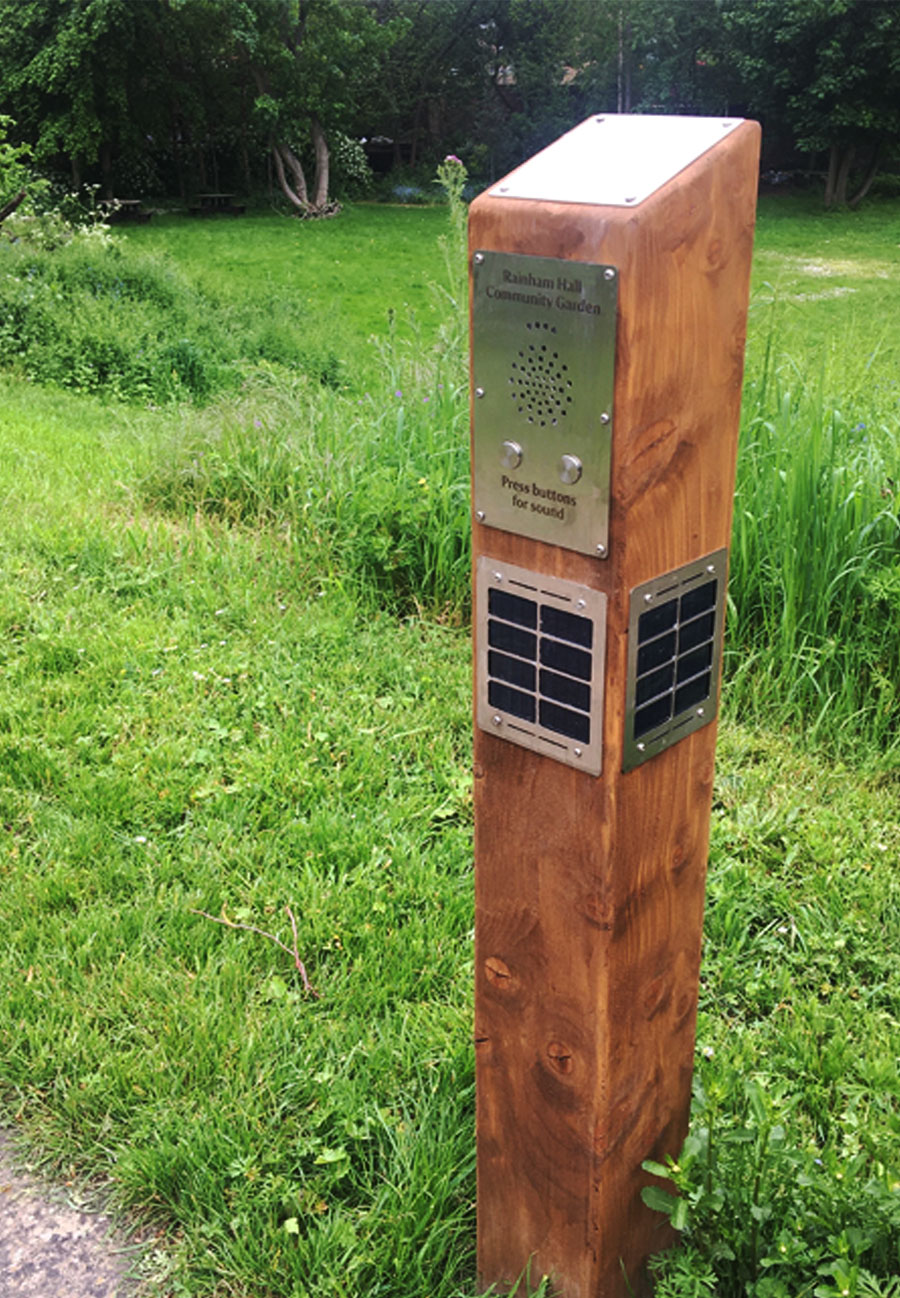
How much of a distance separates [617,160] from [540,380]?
10.3 inches

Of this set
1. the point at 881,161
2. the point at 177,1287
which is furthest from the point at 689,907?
the point at 881,161

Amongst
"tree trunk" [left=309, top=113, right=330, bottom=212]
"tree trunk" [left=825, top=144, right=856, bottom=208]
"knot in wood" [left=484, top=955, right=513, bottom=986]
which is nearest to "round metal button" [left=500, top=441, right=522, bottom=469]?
"knot in wood" [left=484, top=955, right=513, bottom=986]

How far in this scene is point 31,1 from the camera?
2606cm

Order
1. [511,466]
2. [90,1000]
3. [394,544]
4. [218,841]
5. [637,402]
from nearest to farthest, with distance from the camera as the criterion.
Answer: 1. [637,402]
2. [511,466]
3. [90,1000]
4. [218,841]
5. [394,544]

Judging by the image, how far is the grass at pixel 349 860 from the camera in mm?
1998

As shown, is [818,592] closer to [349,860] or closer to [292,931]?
[349,860]

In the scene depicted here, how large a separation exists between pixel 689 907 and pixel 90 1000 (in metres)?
1.46

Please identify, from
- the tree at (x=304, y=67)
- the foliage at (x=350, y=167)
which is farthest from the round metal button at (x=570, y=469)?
the foliage at (x=350, y=167)

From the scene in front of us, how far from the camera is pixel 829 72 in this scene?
28.5m

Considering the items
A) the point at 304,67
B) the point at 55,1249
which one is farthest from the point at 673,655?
the point at 304,67

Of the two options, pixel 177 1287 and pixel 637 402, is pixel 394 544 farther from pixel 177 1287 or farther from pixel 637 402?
pixel 637 402

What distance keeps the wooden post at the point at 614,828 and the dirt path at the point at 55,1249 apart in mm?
660

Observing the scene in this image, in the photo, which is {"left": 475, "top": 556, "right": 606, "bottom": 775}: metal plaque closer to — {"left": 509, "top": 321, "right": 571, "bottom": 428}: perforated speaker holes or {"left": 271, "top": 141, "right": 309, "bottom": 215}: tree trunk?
{"left": 509, "top": 321, "right": 571, "bottom": 428}: perforated speaker holes

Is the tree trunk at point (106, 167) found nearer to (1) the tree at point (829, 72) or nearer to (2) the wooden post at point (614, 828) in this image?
(1) the tree at point (829, 72)
